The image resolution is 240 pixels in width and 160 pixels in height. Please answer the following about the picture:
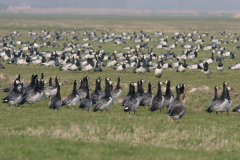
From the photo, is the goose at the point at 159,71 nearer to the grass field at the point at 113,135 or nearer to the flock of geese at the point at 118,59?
the flock of geese at the point at 118,59

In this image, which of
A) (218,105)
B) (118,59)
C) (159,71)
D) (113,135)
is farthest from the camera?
(118,59)

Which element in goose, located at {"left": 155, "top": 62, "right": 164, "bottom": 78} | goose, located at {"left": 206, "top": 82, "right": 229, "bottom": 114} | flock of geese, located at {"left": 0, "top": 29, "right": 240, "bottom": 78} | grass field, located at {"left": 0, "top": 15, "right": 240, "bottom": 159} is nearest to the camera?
grass field, located at {"left": 0, "top": 15, "right": 240, "bottom": 159}

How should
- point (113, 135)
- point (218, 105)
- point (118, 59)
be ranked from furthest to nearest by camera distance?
point (118, 59), point (218, 105), point (113, 135)

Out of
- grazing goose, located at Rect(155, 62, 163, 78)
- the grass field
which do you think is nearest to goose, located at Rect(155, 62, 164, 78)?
grazing goose, located at Rect(155, 62, 163, 78)

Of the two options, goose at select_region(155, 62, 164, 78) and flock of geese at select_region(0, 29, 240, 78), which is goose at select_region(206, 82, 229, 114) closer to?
goose at select_region(155, 62, 164, 78)

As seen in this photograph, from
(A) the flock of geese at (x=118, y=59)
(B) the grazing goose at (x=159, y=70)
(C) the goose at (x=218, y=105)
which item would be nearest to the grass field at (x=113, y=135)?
(C) the goose at (x=218, y=105)

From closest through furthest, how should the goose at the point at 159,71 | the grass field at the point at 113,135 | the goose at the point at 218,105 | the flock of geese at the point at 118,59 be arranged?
the grass field at the point at 113,135 < the goose at the point at 218,105 < the goose at the point at 159,71 < the flock of geese at the point at 118,59

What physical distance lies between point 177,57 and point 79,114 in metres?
34.1

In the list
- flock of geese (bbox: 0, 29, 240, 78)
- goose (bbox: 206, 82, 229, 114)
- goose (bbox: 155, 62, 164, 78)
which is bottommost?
flock of geese (bbox: 0, 29, 240, 78)

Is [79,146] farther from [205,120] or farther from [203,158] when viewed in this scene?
[205,120]

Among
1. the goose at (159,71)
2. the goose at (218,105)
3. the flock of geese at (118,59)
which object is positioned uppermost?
the goose at (218,105)

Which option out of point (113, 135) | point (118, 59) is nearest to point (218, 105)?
point (113, 135)

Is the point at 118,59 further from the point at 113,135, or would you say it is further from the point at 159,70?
the point at 113,135

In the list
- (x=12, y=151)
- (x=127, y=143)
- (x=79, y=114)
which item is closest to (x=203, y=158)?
(x=127, y=143)
